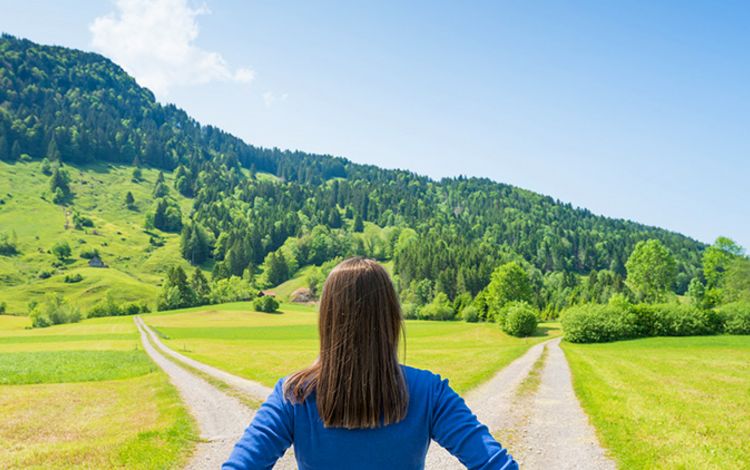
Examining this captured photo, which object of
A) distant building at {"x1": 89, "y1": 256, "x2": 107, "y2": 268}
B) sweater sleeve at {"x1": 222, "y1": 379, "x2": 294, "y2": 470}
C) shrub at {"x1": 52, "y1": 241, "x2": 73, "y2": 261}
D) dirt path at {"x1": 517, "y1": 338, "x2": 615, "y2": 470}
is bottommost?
distant building at {"x1": 89, "y1": 256, "x2": 107, "y2": 268}

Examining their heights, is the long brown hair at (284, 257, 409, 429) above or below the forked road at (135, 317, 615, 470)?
above

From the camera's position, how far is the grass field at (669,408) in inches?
543

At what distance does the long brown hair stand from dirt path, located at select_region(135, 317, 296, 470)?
1097 centimetres

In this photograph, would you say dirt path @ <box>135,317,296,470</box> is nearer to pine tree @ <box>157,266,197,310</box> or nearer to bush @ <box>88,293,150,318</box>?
bush @ <box>88,293,150,318</box>

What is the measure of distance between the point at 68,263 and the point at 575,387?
688ft

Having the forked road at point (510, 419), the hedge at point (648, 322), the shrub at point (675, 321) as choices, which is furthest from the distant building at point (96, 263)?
the shrub at point (675, 321)

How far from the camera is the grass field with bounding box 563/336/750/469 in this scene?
1380cm

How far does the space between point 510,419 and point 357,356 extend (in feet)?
56.0

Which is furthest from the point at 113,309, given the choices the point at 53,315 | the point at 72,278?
the point at 72,278

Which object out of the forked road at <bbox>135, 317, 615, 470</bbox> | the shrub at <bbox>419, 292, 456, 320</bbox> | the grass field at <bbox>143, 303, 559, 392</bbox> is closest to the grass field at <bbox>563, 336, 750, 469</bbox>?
the forked road at <bbox>135, 317, 615, 470</bbox>

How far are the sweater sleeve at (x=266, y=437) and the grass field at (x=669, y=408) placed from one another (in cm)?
1369

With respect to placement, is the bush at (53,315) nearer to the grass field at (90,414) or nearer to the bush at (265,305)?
the bush at (265,305)

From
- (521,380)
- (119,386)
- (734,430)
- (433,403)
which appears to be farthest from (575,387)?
(119,386)

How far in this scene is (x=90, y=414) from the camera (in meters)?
22.7
